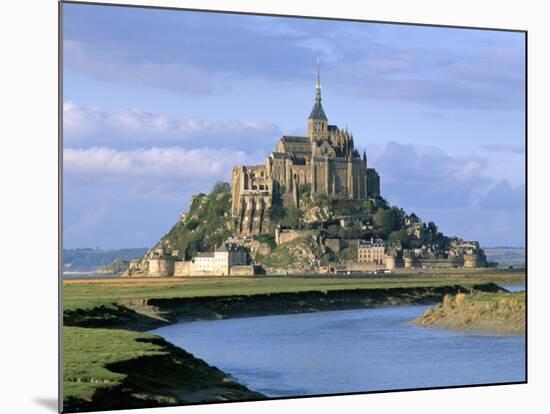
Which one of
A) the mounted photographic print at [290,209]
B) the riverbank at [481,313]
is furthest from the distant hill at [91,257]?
the riverbank at [481,313]

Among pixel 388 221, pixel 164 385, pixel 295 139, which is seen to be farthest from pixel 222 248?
pixel 388 221

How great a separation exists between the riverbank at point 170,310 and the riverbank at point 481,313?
11cm

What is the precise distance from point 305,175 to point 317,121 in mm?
575

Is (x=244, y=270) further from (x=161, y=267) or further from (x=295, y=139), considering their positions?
(x=295, y=139)

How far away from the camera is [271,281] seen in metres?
12.9

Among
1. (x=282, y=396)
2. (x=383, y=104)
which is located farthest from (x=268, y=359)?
(x=383, y=104)

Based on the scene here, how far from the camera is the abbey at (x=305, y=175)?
41.4ft

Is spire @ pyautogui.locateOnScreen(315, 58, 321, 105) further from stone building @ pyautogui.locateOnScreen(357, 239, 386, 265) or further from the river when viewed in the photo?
the river

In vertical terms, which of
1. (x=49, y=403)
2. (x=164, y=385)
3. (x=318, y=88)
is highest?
(x=318, y=88)

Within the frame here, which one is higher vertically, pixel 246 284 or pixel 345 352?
pixel 246 284

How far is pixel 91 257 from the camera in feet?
Answer: 38.3

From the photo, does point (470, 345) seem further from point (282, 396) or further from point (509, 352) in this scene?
point (282, 396)

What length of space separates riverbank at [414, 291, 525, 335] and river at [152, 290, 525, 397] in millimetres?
115

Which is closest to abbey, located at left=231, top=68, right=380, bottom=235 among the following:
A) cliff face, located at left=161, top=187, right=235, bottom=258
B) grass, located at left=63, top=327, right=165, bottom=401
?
cliff face, located at left=161, top=187, right=235, bottom=258
